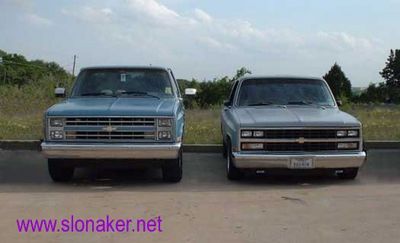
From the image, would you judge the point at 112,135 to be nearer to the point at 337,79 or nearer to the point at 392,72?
the point at 337,79

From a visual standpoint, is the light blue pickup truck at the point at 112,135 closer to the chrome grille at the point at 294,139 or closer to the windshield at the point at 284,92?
the chrome grille at the point at 294,139

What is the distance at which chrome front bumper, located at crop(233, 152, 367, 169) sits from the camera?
8875 millimetres

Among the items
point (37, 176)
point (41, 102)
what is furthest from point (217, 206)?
point (41, 102)

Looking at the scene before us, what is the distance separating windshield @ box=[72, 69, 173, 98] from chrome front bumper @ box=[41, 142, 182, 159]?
5.01ft

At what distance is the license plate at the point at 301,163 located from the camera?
350 inches

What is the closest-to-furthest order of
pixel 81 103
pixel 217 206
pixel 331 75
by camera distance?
1. pixel 217 206
2. pixel 81 103
3. pixel 331 75

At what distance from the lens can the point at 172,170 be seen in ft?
29.9

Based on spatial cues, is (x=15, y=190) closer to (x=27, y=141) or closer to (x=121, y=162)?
(x=121, y=162)

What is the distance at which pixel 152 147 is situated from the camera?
8.61m

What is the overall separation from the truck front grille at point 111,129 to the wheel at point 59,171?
0.49 metres

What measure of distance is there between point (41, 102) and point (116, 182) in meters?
20.9

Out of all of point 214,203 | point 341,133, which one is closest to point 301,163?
point 341,133

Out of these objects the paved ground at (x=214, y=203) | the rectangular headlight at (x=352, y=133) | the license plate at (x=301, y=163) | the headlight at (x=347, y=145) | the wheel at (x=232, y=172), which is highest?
the rectangular headlight at (x=352, y=133)

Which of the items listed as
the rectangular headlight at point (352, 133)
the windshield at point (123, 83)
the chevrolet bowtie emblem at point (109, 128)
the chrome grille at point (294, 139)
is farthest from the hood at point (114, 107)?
the rectangular headlight at point (352, 133)
